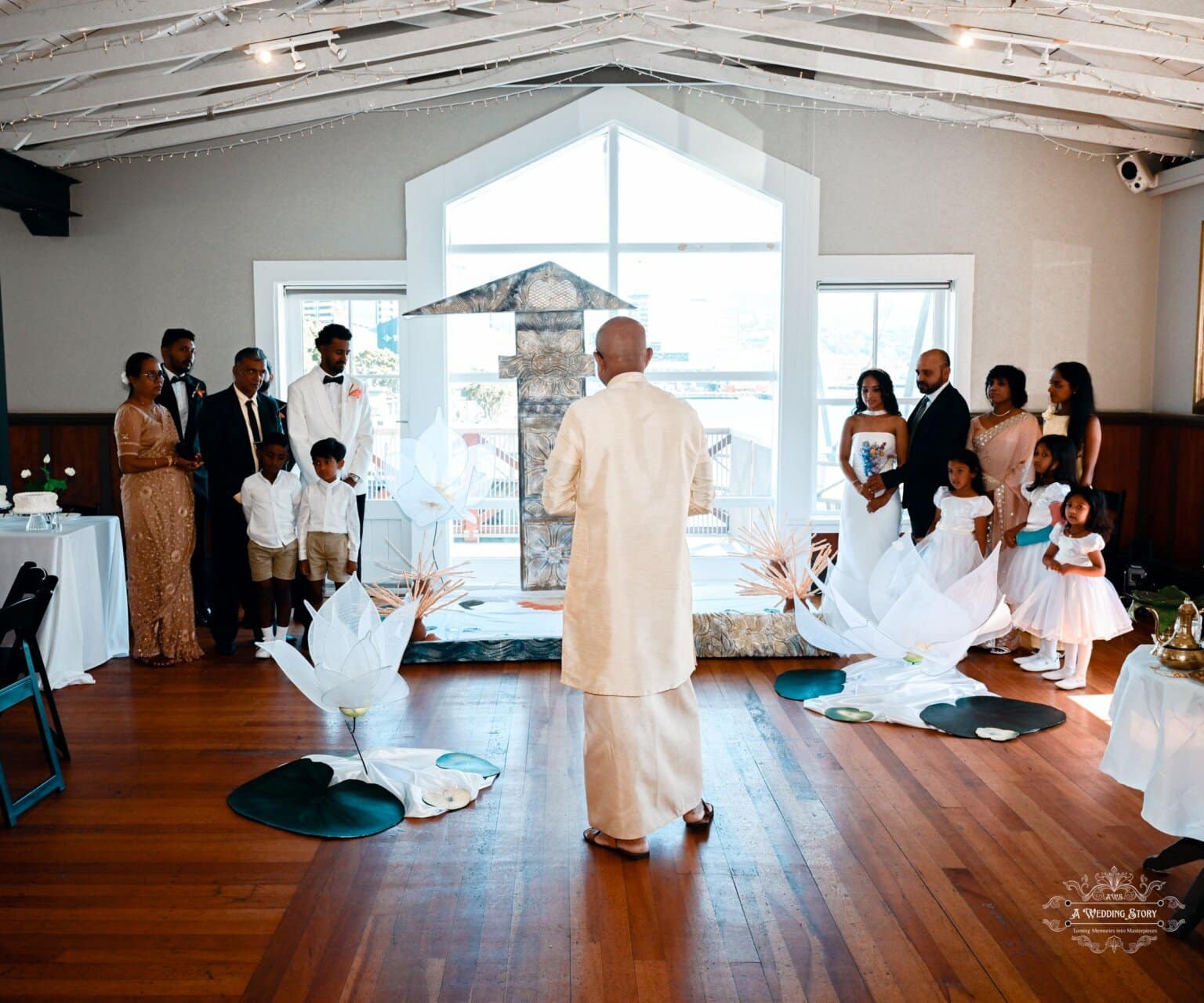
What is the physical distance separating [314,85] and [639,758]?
460cm

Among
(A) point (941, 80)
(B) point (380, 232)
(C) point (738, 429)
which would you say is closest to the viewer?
(A) point (941, 80)

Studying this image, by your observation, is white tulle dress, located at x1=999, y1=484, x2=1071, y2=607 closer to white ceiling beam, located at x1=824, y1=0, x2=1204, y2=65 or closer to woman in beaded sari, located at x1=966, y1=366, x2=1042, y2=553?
woman in beaded sari, located at x1=966, y1=366, x2=1042, y2=553

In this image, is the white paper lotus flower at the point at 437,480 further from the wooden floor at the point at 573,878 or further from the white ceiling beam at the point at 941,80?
the white ceiling beam at the point at 941,80

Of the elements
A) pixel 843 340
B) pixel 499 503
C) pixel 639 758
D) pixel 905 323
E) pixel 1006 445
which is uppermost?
pixel 905 323

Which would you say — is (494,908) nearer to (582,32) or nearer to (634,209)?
(582,32)

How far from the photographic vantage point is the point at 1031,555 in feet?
18.8

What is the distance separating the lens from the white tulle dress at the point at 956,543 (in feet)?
18.7

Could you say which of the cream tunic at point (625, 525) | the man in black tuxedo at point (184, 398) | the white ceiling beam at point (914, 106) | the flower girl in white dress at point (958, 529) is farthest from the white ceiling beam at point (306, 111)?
the cream tunic at point (625, 525)

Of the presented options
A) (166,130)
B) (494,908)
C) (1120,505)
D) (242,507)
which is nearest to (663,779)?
(494,908)

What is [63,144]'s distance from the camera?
7.03 m

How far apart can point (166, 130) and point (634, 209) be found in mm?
3006

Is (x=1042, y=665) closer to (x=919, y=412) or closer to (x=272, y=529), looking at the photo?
(x=919, y=412)

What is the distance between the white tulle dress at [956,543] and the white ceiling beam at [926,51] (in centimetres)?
216

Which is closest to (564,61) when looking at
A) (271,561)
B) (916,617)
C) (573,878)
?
(271,561)
